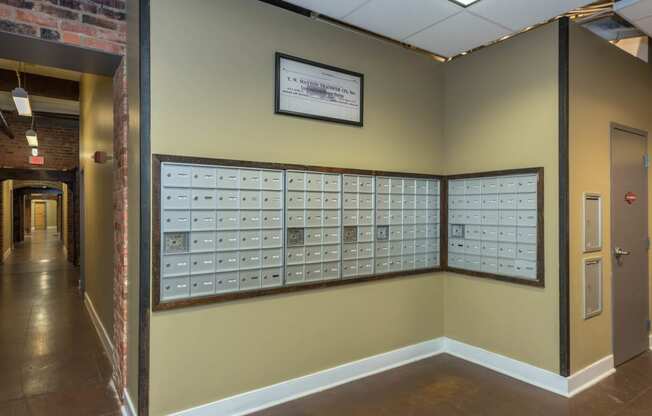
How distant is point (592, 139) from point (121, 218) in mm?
Answer: 3399

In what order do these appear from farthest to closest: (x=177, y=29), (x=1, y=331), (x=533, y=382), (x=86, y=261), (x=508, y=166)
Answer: (x=86, y=261), (x=1, y=331), (x=508, y=166), (x=533, y=382), (x=177, y=29)

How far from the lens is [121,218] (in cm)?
248

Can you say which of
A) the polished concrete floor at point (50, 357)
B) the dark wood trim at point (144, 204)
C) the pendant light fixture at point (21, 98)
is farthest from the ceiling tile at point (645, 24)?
the pendant light fixture at point (21, 98)

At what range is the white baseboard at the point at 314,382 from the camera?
2.25 m

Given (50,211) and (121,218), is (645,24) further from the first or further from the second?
(50,211)

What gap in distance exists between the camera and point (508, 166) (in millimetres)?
2912

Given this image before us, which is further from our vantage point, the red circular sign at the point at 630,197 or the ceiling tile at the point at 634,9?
the red circular sign at the point at 630,197

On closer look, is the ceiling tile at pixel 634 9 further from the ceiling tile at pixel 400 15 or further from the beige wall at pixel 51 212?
the beige wall at pixel 51 212

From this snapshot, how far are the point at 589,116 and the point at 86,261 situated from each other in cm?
582

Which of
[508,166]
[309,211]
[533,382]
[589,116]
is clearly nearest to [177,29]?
[309,211]

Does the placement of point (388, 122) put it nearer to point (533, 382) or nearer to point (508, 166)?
point (508, 166)

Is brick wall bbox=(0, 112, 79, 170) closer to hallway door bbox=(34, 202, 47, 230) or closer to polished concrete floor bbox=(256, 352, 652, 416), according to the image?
polished concrete floor bbox=(256, 352, 652, 416)

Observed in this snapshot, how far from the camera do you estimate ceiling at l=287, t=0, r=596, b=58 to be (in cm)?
233

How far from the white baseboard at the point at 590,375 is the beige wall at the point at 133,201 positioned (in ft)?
9.22
